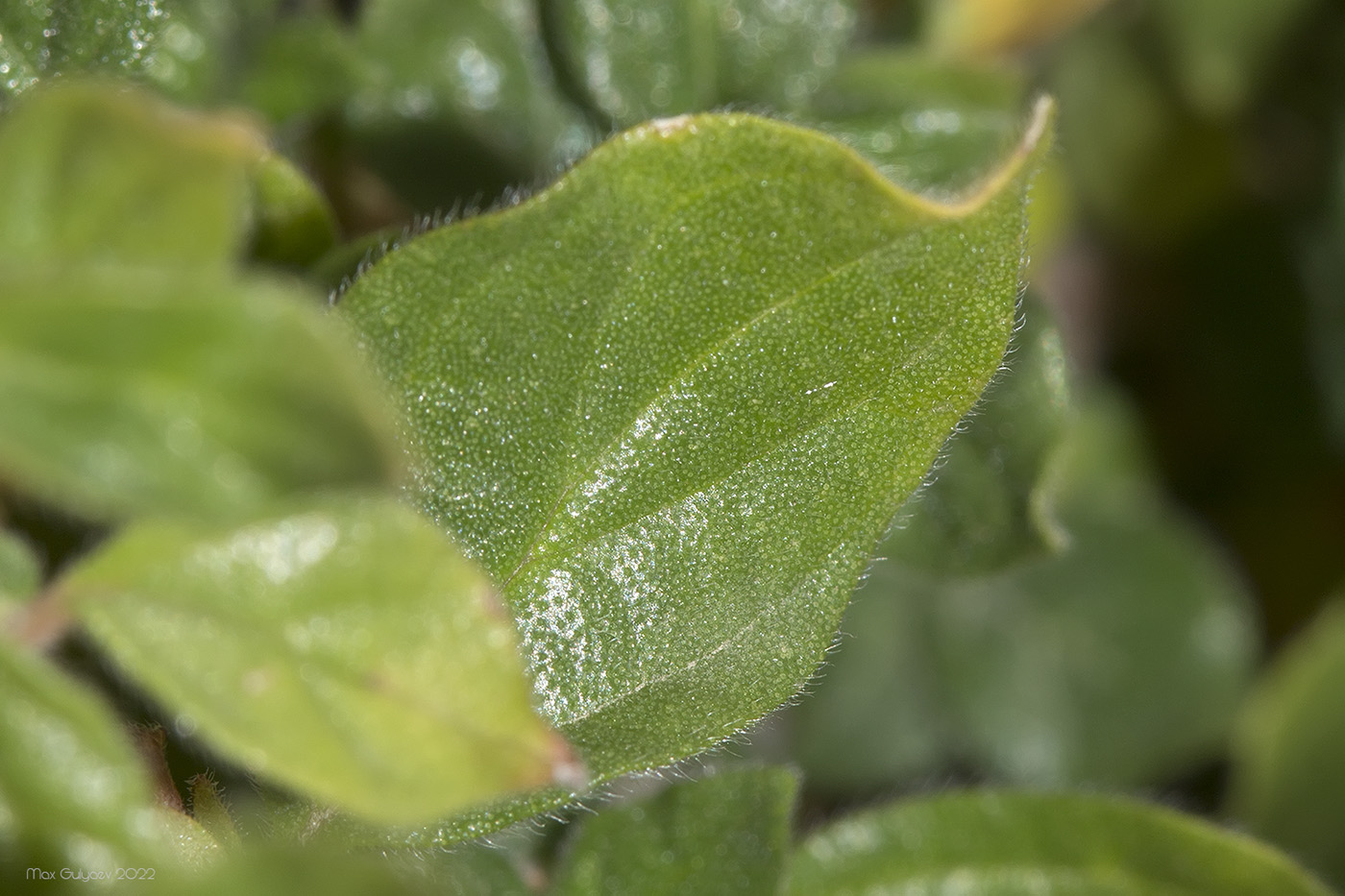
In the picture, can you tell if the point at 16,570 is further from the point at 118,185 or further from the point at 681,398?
the point at 681,398

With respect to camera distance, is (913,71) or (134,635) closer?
(134,635)

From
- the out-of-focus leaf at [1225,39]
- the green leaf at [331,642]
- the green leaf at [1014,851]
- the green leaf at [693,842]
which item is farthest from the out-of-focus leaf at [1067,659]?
the green leaf at [331,642]

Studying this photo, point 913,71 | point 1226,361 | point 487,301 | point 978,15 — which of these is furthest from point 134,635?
point 1226,361

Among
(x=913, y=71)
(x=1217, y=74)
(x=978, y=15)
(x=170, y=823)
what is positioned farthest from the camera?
(x=1217, y=74)

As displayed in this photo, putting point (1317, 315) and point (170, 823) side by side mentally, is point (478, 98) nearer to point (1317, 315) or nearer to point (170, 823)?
point (170, 823)

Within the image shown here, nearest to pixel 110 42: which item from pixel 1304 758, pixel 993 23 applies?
pixel 993 23

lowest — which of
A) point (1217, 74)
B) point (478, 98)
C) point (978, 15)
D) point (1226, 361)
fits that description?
point (1226, 361)

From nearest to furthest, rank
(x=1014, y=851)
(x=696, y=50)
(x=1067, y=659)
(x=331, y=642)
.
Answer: (x=331, y=642)
(x=1014, y=851)
(x=696, y=50)
(x=1067, y=659)
